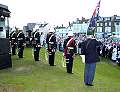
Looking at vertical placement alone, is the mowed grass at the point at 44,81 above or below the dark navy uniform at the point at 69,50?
below

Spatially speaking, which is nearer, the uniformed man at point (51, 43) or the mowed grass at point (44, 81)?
the mowed grass at point (44, 81)

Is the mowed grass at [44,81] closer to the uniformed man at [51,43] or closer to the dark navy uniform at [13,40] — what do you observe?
the uniformed man at [51,43]

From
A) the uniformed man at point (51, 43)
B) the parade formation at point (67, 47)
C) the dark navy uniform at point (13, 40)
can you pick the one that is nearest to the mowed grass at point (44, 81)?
the parade formation at point (67, 47)

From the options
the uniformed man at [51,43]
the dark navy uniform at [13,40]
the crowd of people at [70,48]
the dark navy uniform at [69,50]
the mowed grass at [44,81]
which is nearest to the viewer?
the mowed grass at [44,81]

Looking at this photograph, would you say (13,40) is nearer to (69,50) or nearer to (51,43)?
(51,43)

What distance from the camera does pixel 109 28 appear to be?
93.5m

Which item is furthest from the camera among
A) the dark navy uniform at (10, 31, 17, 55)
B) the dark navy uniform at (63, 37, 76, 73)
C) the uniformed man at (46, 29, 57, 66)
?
the dark navy uniform at (10, 31, 17, 55)

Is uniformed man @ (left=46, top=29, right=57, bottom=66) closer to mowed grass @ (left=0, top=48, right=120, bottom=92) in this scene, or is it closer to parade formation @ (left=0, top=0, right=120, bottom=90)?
parade formation @ (left=0, top=0, right=120, bottom=90)

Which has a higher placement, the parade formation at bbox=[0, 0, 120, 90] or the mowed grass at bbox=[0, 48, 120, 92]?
the parade formation at bbox=[0, 0, 120, 90]

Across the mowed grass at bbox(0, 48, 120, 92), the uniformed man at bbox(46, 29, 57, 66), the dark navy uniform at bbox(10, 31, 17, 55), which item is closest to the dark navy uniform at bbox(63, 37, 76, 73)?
the mowed grass at bbox(0, 48, 120, 92)

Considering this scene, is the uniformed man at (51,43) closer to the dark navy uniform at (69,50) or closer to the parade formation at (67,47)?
the parade formation at (67,47)

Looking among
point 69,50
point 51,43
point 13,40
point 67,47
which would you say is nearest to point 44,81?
point 69,50

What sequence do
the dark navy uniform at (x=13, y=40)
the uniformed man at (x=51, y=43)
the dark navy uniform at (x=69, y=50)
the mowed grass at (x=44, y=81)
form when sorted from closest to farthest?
1. the mowed grass at (x=44, y=81)
2. the dark navy uniform at (x=69, y=50)
3. the uniformed man at (x=51, y=43)
4. the dark navy uniform at (x=13, y=40)

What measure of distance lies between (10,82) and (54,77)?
237cm
